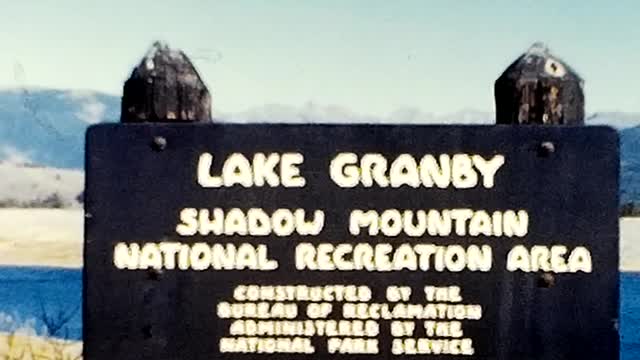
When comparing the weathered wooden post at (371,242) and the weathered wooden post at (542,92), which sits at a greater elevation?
the weathered wooden post at (542,92)

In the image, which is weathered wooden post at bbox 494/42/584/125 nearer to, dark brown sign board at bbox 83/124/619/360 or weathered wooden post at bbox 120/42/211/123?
dark brown sign board at bbox 83/124/619/360

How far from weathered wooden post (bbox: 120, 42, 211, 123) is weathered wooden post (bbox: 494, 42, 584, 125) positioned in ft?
3.84

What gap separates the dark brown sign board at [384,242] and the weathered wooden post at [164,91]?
199mm

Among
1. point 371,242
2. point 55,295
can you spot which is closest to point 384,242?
point 371,242

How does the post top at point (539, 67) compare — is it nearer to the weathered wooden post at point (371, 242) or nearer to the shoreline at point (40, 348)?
the weathered wooden post at point (371, 242)

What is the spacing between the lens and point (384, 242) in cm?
525

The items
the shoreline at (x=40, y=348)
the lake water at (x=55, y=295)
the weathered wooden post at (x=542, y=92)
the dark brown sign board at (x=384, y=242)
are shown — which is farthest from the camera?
the lake water at (x=55, y=295)

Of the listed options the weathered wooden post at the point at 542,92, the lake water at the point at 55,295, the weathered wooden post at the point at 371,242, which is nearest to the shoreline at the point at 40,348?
the weathered wooden post at the point at 371,242

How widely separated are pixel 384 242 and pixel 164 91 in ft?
3.31

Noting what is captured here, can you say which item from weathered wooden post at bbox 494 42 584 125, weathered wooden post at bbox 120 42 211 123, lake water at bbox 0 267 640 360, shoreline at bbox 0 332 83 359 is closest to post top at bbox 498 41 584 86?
weathered wooden post at bbox 494 42 584 125

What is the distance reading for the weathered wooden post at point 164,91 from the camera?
545 cm

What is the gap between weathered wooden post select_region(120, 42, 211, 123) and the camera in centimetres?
545

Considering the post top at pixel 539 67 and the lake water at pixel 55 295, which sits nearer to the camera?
the post top at pixel 539 67

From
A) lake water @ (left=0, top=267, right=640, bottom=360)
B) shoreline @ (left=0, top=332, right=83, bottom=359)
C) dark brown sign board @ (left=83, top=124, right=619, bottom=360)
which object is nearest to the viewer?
dark brown sign board @ (left=83, top=124, right=619, bottom=360)
